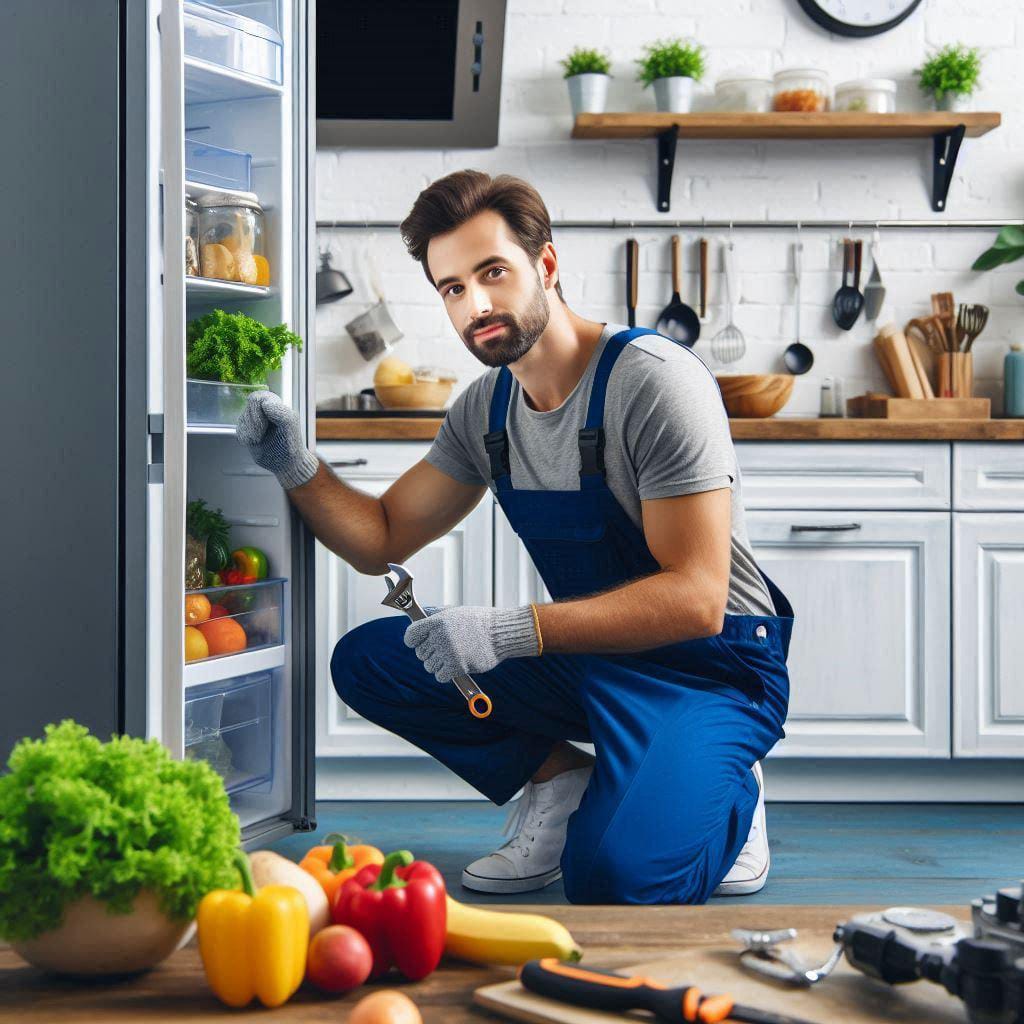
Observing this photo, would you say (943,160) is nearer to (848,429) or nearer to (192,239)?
(848,429)

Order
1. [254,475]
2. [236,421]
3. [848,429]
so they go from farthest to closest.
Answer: [848,429]
[254,475]
[236,421]

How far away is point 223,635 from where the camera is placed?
213 cm

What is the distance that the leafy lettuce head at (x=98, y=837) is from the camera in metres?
0.87

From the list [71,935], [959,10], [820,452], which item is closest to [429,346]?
[820,452]

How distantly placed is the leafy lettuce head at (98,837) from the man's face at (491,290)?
3.90 ft

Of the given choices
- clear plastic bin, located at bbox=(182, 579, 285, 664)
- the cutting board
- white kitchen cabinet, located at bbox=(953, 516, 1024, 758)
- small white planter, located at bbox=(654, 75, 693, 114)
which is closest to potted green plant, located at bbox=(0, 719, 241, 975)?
the cutting board

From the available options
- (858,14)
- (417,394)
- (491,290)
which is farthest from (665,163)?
(491,290)

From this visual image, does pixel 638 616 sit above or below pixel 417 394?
below

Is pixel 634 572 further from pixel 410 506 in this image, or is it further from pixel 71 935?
pixel 71 935

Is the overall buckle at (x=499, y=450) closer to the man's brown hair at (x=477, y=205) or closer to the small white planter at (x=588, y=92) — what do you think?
the man's brown hair at (x=477, y=205)

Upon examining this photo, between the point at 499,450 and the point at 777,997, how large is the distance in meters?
1.34

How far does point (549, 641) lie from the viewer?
1.87 metres

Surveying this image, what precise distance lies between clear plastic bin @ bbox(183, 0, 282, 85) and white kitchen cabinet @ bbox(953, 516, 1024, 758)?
5.86ft

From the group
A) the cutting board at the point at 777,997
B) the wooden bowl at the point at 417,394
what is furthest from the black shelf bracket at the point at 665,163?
the cutting board at the point at 777,997
